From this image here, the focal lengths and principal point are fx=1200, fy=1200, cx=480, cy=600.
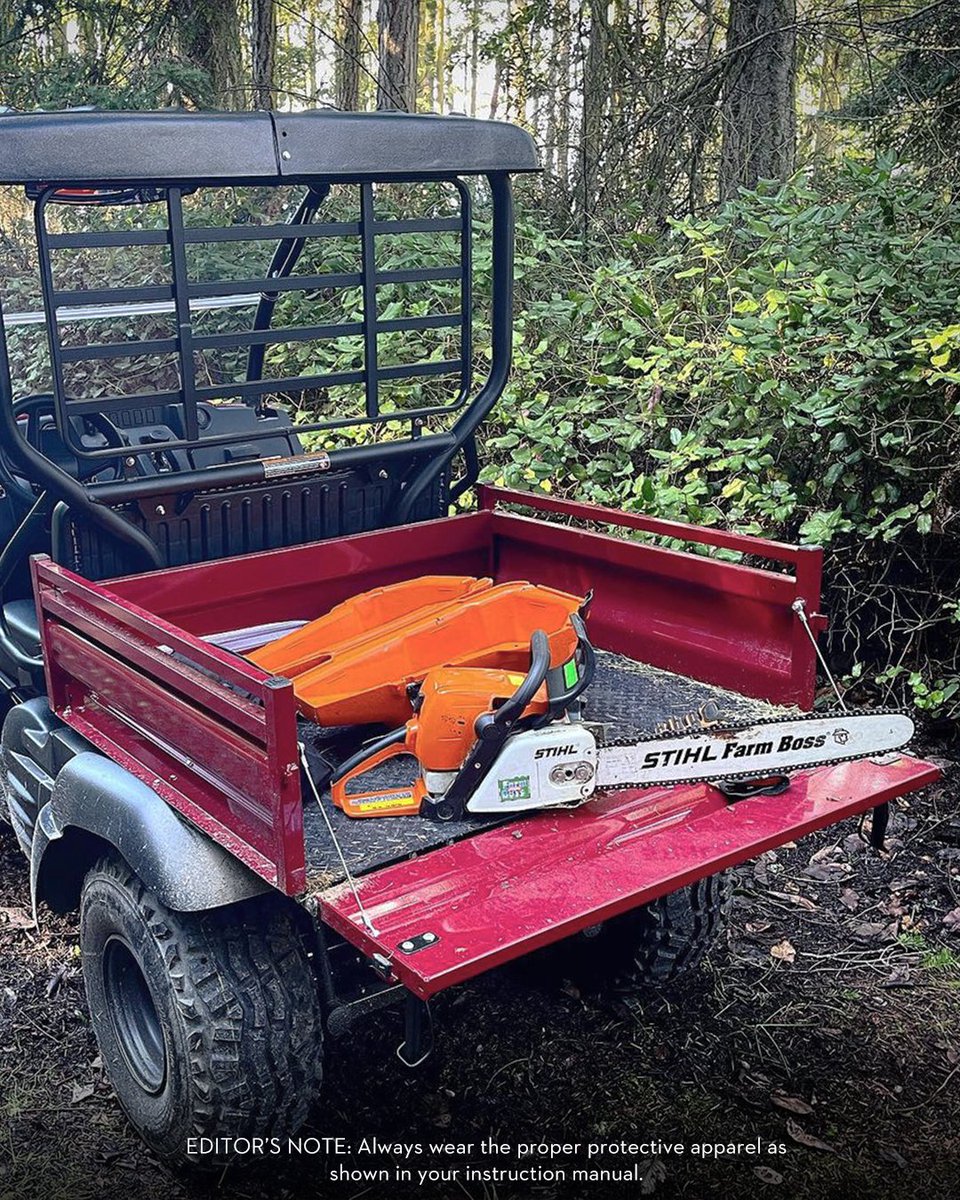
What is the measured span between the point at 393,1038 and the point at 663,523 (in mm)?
1462

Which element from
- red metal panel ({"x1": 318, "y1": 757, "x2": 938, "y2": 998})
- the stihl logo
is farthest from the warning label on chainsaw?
the stihl logo

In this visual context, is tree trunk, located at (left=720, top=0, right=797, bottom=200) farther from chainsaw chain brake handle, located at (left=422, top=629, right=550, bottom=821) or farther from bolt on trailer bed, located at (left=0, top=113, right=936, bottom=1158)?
chainsaw chain brake handle, located at (left=422, top=629, right=550, bottom=821)

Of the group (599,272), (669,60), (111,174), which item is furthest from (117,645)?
(669,60)

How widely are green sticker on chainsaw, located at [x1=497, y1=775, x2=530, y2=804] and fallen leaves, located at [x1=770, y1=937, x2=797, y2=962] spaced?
136 cm

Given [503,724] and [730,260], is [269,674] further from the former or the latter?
[730,260]

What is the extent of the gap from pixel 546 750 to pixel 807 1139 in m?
1.08

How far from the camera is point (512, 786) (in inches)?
94.7

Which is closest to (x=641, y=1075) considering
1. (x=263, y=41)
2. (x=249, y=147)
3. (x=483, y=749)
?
(x=483, y=749)

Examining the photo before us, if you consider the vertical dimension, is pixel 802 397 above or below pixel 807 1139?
above

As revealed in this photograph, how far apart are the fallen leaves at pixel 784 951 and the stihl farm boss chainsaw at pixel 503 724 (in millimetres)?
1033

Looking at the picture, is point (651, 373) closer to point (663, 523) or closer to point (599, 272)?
point (599, 272)

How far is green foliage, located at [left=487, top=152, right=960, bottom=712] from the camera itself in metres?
4.28

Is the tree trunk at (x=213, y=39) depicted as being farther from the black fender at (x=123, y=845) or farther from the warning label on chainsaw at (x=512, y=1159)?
the warning label on chainsaw at (x=512, y=1159)

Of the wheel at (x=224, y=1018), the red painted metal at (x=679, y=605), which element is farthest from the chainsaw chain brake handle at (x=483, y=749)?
the red painted metal at (x=679, y=605)
